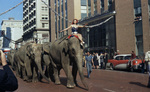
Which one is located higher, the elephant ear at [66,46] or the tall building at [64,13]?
the tall building at [64,13]

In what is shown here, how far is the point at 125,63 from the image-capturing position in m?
19.5

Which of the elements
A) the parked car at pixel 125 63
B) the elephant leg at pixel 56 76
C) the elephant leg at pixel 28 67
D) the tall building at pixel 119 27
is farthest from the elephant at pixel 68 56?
the tall building at pixel 119 27

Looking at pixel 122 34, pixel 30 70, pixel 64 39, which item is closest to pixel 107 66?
pixel 122 34

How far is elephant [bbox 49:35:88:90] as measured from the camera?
8027mm

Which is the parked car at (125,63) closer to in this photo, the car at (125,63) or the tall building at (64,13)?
the car at (125,63)

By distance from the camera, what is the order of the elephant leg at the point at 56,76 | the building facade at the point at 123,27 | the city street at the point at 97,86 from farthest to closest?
1. the building facade at the point at 123,27
2. the elephant leg at the point at 56,76
3. the city street at the point at 97,86

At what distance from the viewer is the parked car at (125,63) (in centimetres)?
1793

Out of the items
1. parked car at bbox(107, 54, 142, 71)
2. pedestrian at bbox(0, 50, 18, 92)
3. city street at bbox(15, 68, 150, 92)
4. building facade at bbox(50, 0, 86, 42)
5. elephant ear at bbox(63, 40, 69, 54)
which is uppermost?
building facade at bbox(50, 0, 86, 42)

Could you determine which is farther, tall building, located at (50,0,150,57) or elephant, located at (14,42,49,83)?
tall building, located at (50,0,150,57)

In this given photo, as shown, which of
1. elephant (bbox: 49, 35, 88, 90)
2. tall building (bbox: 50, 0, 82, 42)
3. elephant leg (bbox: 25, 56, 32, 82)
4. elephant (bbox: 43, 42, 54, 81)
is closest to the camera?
elephant (bbox: 49, 35, 88, 90)

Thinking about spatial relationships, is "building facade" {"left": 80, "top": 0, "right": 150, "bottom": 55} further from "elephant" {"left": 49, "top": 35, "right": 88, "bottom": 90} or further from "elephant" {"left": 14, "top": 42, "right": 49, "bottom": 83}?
"elephant" {"left": 49, "top": 35, "right": 88, "bottom": 90}

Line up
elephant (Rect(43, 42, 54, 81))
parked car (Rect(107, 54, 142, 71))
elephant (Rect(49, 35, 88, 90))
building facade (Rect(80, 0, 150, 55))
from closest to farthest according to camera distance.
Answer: elephant (Rect(49, 35, 88, 90)) → elephant (Rect(43, 42, 54, 81)) → parked car (Rect(107, 54, 142, 71)) → building facade (Rect(80, 0, 150, 55))

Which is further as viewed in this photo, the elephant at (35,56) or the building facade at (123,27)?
the building facade at (123,27)

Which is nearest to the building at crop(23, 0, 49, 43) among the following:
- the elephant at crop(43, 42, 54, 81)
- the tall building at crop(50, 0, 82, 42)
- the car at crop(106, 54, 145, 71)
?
the tall building at crop(50, 0, 82, 42)
